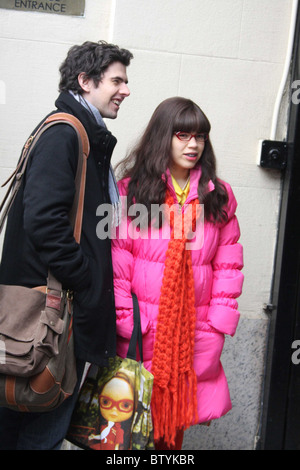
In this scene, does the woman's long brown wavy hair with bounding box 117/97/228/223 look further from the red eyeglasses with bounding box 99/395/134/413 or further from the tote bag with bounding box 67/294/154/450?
the red eyeglasses with bounding box 99/395/134/413

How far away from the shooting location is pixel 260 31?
12.8ft

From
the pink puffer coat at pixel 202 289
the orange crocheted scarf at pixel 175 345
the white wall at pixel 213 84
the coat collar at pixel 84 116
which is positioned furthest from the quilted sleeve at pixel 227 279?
the white wall at pixel 213 84

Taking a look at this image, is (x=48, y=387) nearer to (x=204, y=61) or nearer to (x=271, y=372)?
(x=271, y=372)

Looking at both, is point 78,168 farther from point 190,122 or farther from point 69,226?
point 190,122

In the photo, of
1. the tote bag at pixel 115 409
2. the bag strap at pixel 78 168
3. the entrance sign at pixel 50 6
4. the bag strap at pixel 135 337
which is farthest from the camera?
the entrance sign at pixel 50 6

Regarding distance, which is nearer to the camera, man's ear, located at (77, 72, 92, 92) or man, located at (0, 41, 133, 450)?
man, located at (0, 41, 133, 450)

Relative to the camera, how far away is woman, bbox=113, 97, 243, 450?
2906 mm

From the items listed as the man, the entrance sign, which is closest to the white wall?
the entrance sign

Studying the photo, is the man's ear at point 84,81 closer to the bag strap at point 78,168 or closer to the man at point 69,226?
the man at point 69,226

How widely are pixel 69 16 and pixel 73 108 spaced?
1384 millimetres

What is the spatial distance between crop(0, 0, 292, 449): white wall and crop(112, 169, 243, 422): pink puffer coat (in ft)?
2.92

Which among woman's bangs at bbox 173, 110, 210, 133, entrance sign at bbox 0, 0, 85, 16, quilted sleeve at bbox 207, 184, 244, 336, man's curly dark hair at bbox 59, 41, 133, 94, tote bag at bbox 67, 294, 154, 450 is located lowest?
tote bag at bbox 67, 294, 154, 450

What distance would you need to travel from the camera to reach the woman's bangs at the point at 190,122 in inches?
114
